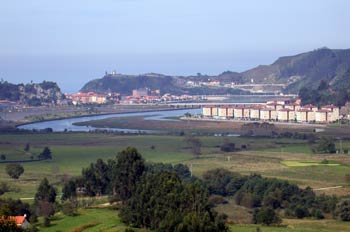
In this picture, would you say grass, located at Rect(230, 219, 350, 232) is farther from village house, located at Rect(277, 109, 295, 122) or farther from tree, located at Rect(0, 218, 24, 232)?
village house, located at Rect(277, 109, 295, 122)

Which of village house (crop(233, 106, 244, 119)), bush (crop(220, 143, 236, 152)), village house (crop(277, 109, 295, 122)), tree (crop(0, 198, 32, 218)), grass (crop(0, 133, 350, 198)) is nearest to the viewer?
tree (crop(0, 198, 32, 218))

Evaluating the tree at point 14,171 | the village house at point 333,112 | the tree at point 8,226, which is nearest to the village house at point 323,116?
the village house at point 333,112

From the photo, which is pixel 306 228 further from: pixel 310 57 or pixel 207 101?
pixel 310 57

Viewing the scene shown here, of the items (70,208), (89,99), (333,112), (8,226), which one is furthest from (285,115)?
(8,226)

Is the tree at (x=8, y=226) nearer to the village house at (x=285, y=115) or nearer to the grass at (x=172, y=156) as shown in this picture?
the grass at (x=172, y=156)

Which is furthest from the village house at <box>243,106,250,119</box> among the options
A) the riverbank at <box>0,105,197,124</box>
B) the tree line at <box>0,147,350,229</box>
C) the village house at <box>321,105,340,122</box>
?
the tree line at <box>0,147,350,229</box>

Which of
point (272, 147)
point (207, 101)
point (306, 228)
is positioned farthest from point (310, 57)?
point (306, 228)
